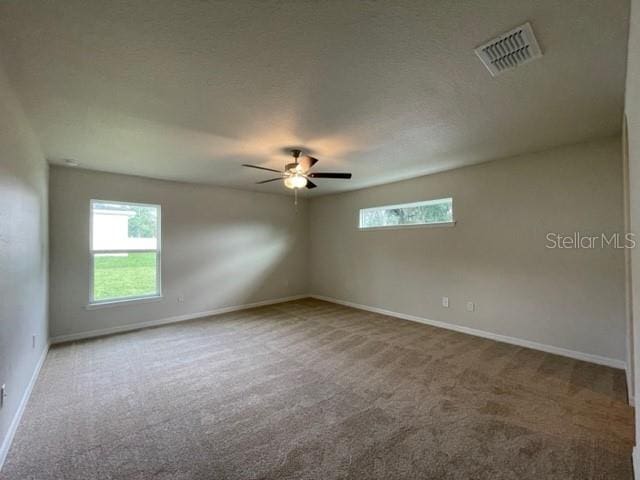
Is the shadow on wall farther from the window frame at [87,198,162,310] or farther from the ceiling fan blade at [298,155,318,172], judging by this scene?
the ceiling fan blade at [298,155,318,172]

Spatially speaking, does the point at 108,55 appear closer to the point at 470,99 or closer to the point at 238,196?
the point at 470,99

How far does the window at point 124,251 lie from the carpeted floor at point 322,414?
0.92 m

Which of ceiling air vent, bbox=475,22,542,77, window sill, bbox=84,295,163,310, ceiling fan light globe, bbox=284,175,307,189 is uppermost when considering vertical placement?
ceiling air vent, bbox=475,22,542,77

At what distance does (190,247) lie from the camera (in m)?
5.09

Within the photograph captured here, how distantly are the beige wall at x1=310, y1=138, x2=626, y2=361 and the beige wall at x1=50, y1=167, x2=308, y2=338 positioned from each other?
222 cm

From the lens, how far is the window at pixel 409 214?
448cm

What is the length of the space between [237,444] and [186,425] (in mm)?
493

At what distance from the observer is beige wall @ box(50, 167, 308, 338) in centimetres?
393

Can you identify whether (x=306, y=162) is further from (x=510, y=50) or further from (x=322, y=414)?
(x=322, y=414)

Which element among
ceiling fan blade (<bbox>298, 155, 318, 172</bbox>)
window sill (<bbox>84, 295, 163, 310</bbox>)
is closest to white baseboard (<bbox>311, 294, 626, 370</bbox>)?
ceiling fan blade (<bbox>298, 155, 318, 172</bbox>)

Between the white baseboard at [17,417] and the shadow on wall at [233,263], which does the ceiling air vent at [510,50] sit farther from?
the shadow on wall at [233,263]

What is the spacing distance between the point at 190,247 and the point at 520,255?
523cm

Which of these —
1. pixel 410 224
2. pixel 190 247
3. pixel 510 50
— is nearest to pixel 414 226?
pixel 410 224

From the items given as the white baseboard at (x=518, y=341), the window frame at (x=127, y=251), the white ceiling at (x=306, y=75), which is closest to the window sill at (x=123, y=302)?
the window frame at (x=127, y=251)
